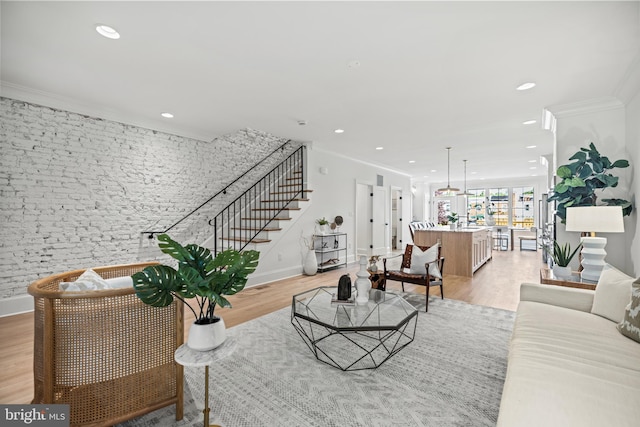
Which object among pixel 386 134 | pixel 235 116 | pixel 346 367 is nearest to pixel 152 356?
pixel 346 367

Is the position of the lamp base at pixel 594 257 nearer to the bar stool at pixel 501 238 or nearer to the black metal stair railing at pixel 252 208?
the black metal stair railing at pixel 252 208

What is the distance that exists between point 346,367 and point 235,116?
366 centimetres

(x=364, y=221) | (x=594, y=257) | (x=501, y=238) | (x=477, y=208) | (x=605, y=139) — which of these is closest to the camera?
(x=594, y=257)

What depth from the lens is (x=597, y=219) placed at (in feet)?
9.23

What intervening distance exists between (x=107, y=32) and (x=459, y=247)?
20.2 feet

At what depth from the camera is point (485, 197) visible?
12273mm

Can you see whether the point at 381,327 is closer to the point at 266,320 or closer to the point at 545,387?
the point at 545,387

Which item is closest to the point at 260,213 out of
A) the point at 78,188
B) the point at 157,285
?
the point at 78,188

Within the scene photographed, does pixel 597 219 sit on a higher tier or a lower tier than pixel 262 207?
lower

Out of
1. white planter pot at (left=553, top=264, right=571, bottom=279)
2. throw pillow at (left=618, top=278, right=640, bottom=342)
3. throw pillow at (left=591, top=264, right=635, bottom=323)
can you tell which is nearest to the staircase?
white planter pot at (left=553, top=264, right=571, bottom=279)

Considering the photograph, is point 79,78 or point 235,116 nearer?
point 79,78

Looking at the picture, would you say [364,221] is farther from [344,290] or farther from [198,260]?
[198,260]

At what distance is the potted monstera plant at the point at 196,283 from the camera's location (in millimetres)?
1395

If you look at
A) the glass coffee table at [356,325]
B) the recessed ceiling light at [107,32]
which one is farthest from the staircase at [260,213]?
the recessed ceiling light at [107,32]
